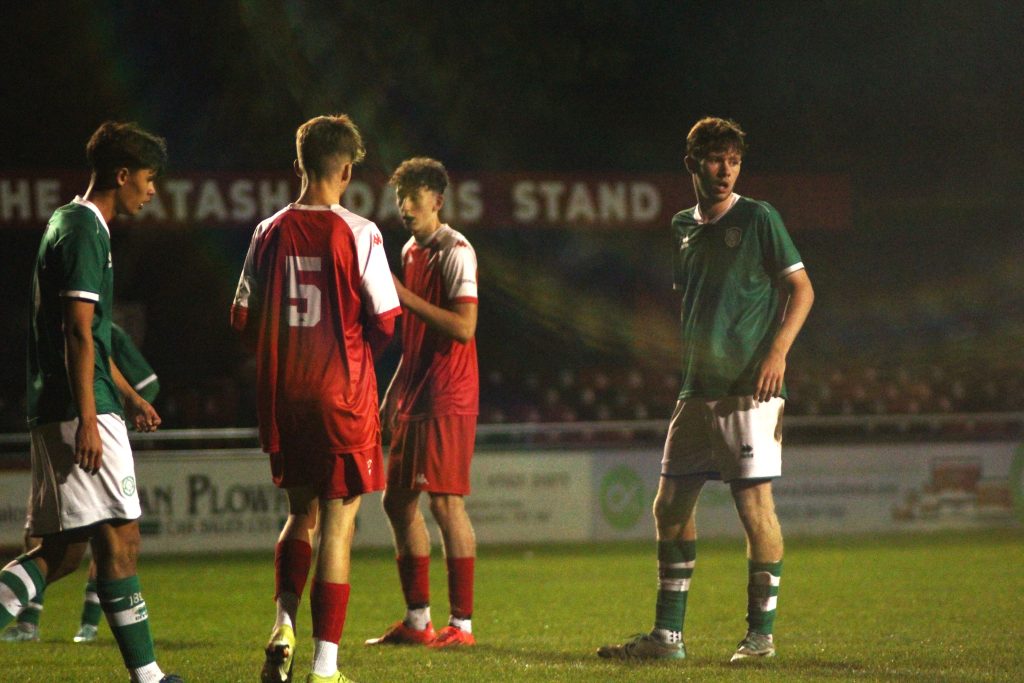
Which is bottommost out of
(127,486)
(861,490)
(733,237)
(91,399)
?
(861,490)

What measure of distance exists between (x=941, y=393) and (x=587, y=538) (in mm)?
7380

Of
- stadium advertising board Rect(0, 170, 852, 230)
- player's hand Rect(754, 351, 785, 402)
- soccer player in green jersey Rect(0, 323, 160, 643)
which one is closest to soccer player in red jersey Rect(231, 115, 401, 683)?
player's hand Rect(754, 351, 785, 402)

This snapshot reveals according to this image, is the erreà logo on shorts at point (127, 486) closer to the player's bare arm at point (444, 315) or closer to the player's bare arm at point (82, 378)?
the player's bare arm at point (82, 378)

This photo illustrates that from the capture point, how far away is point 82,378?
162 inches

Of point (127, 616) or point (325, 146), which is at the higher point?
point (325, 146)

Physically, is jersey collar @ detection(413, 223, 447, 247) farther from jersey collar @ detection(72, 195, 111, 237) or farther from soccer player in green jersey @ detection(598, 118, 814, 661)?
jersey collar @ detection(72, 195, 111, 237)

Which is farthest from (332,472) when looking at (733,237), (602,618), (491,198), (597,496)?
(491,198)

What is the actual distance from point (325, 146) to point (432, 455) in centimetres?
208

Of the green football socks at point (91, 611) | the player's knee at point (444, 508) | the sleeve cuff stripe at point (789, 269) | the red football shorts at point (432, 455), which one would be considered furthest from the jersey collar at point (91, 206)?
the green football socks at point (91, 611)

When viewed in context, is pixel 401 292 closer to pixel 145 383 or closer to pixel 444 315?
pixel 444 315

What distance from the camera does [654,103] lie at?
22.5 meters

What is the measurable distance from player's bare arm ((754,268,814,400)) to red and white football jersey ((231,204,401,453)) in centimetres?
165

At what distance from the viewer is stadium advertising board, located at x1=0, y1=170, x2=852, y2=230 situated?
1791 cm

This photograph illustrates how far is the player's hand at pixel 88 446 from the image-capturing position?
13.5ft
